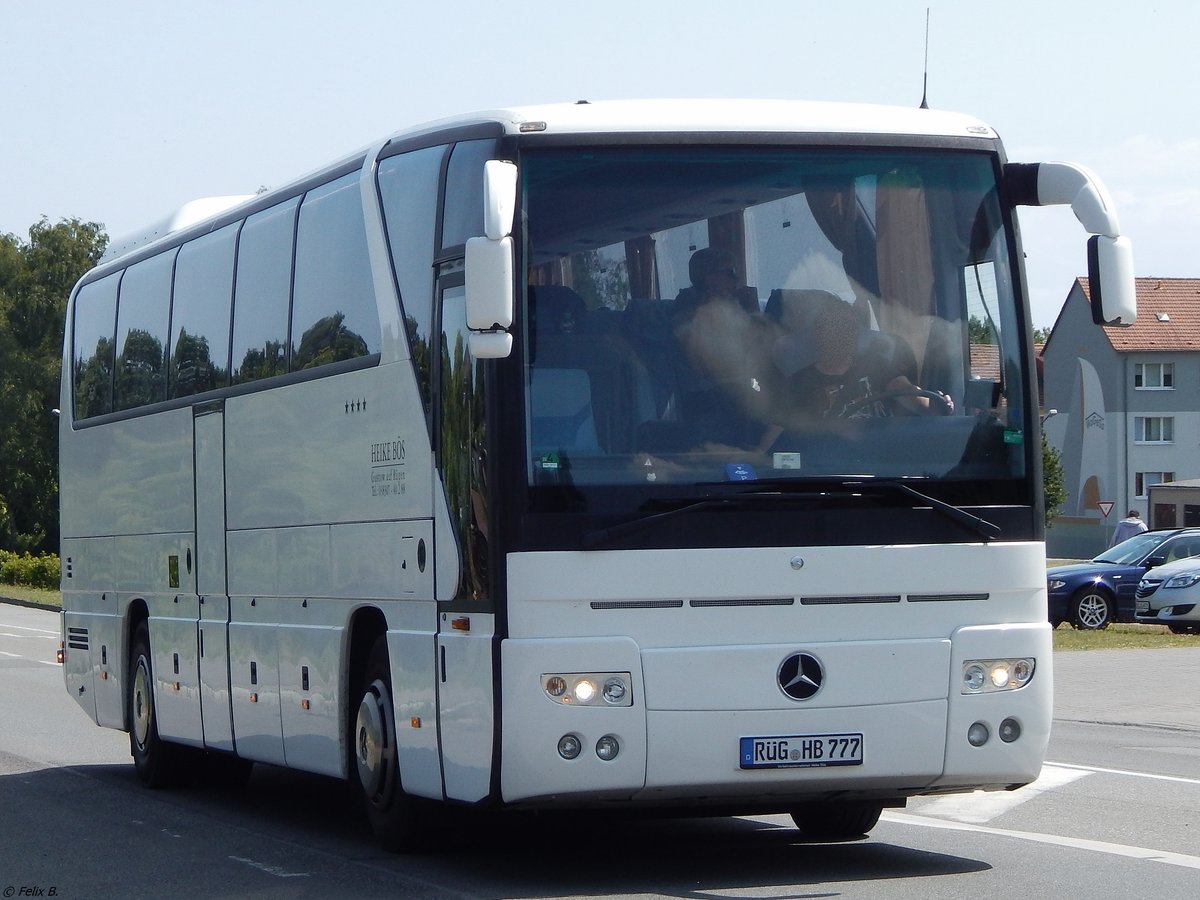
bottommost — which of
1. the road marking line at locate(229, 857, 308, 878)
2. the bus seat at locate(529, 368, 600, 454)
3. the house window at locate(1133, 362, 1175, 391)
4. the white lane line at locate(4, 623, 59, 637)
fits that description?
the white lane line at locate(4, 623, 59, 637)

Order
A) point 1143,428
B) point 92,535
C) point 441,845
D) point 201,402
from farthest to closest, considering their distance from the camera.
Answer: point 1143,428, point 92,535, point 201,402, point 441,845

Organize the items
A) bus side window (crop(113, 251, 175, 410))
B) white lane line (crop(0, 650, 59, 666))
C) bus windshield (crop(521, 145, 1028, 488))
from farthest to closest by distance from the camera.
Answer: white lane line (crop(0, 650, 59, 666))
bus side window (crop(113, 251, 175, 410))
bus windshield (crop(521, 145, 1028, 488))

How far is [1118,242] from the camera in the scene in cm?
885

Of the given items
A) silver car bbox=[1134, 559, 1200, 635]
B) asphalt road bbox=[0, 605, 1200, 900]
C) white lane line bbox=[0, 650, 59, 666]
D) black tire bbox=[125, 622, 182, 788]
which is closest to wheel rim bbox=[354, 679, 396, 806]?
asphalt road bbox=[0, 605, 1200, 900]

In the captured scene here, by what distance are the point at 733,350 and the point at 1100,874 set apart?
283 cm

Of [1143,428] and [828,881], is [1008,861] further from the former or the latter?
[1143,428]

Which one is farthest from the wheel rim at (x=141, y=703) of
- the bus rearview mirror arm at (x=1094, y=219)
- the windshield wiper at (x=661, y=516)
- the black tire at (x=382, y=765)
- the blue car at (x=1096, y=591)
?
the blue car at (x=1096, y=591)

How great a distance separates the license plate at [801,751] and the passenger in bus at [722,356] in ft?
4.16

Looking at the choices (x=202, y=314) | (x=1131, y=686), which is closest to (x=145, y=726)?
(x=202, y=314)

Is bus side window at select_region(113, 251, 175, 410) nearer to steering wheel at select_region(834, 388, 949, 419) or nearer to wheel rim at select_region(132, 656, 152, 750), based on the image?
wheel rim at select_region(132, 656, 152, 750)

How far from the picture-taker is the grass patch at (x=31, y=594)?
5719cm

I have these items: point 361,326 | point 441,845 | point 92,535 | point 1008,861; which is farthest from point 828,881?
point 92,535

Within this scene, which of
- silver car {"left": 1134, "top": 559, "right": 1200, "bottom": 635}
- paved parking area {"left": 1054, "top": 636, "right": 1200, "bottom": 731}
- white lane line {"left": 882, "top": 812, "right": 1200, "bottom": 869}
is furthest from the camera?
silver car {"left": 1134, "top": 559, "right": 1200, "bottom": 635}

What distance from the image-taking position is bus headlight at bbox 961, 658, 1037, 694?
8.75 meters
